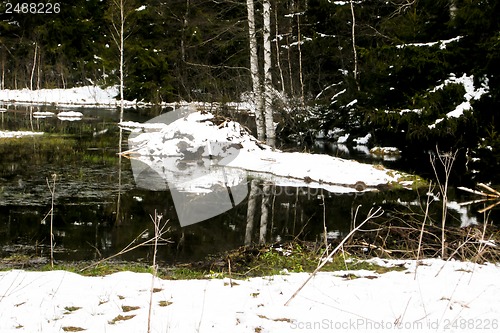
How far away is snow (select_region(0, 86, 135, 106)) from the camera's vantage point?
32.0 metres

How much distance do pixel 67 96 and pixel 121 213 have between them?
2843 centimetres

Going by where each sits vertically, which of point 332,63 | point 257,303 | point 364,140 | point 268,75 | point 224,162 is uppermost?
point 332,63

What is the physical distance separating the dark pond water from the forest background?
3.90m

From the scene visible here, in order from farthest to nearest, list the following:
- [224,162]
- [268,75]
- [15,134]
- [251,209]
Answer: [15,134] < [268,75] < [224,162] < [251,209]

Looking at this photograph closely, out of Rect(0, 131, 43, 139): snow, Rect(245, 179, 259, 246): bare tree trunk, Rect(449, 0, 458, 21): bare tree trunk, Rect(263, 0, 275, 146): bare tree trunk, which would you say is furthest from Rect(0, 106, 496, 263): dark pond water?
Rect(449, 0, 458, 21): bare tree trunk

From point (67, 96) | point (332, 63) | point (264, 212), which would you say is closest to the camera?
point (264, 212)

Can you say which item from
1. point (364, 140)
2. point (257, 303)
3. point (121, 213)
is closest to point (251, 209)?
point (121, 213)

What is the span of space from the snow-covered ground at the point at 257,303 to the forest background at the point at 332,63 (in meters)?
8.27

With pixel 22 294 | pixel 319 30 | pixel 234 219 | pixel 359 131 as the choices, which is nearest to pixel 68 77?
pixel 319 30

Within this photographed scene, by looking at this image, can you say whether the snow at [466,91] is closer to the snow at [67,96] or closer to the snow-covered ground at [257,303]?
the snow-covered ground at [257,303]

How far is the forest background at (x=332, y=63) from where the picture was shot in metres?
12.0

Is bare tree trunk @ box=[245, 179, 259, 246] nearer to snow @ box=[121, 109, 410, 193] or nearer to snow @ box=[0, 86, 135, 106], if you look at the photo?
snow @ box=[121, 109, 410, 193]

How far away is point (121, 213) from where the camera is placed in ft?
22.9

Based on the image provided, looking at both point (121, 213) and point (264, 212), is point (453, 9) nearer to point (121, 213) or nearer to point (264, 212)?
point (264, 212)
